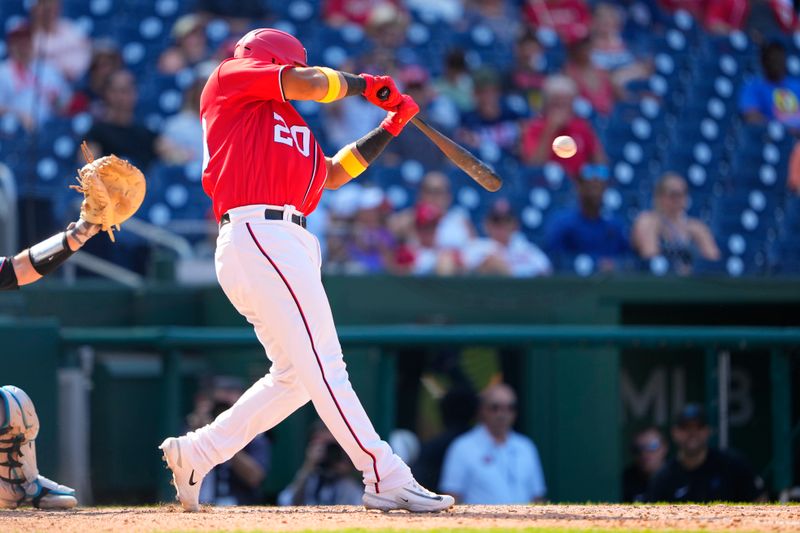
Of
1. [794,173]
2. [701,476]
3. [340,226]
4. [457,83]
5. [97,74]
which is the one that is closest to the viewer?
[701,476]

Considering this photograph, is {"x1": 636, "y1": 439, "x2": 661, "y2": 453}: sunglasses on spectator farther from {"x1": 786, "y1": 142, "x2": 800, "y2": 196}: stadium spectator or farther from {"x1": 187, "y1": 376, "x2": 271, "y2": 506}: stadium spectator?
{"x1": 786, "y1": 142, "x2": 800, "y2": 196}: stadium spectator

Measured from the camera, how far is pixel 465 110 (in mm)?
9367

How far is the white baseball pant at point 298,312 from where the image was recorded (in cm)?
376

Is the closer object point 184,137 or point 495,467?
point 495,467

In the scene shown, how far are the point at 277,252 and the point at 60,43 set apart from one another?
18.2ft

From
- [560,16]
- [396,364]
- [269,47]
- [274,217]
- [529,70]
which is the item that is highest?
[560,16]

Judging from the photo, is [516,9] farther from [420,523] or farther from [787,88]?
[420,523]

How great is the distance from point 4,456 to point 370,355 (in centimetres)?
285

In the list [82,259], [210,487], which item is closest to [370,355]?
[210,487]

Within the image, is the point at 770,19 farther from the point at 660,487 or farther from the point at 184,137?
the point at 660,487

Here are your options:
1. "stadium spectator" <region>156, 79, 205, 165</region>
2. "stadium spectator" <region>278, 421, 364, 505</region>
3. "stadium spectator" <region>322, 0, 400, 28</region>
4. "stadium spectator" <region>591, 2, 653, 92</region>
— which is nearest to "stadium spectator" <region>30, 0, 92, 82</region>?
"stadium spectator" <region>156, 79, 205, 165</region>

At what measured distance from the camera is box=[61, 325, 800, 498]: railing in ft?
19.4

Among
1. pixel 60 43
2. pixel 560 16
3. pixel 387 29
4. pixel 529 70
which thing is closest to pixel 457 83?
pixel 387 29

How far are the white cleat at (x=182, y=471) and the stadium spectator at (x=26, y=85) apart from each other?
4639 mm
